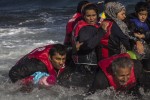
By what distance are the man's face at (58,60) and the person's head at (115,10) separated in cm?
91

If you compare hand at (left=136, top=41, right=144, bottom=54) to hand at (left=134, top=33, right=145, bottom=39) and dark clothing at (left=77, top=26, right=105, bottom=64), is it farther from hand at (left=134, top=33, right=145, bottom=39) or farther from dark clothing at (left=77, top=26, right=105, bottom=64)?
dark clothing at (left=77, top=26, right=105, bottom=64)

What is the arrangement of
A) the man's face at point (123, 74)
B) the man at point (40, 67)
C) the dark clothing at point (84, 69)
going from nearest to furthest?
1. the man's face at point (123, 74)
2. the man at point (40, 67)
3. the dark clothing at point (84, 69)

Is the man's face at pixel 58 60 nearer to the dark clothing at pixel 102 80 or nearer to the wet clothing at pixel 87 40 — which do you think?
the wet clothing at pixel 87 40

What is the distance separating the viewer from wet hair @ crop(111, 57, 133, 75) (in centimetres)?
438

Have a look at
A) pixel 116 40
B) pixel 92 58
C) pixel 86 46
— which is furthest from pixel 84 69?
pixel 116 40

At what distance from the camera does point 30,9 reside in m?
17.0

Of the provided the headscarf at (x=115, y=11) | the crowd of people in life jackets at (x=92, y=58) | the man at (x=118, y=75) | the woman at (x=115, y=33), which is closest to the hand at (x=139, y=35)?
the crowd of people in life jackets at (x=92, y=58)

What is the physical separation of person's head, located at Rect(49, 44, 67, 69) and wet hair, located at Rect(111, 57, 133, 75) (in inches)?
31.0

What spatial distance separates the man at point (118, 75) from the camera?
4.42m

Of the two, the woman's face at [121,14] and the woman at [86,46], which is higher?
the woman's face at [121,14]

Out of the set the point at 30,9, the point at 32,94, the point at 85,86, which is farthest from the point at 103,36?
the point at 30,9

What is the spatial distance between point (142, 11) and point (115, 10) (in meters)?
0.69

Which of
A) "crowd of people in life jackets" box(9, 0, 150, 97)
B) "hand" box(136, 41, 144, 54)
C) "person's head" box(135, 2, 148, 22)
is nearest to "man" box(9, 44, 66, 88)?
"crowd of people in life jackets" box(9, 0, 150, 97)

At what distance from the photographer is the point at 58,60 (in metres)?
5.11
